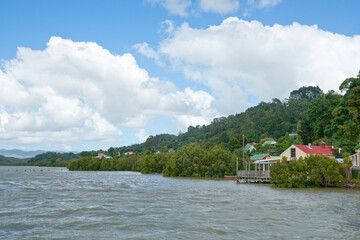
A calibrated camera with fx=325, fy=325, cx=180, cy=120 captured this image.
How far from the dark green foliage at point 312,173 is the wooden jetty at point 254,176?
25.4ft

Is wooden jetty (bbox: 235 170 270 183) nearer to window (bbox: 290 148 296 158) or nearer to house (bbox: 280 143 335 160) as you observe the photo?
house (bbox: 280 143 335 160)

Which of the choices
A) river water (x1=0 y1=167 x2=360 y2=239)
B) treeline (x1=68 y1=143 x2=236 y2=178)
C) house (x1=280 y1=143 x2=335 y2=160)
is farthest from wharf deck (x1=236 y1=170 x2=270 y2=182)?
river water (x1=0 y1=167 x2=360 y2=239)

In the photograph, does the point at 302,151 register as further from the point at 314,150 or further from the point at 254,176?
the point at 254,176

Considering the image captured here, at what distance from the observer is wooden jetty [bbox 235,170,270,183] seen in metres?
57.5


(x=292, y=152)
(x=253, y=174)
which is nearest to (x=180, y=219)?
(x=253, y=174)

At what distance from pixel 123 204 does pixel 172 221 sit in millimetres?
9683

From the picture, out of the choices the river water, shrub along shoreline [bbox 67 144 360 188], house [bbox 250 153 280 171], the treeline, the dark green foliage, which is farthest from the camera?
the treeline

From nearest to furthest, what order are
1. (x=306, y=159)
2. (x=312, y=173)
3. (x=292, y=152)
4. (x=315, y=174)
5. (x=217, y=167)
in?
1. (x=315, y=174)
2. (x=312, y=173)
3. (x=306, y=159)
4. (x=292, y=152)
5. (x=217, y=167)

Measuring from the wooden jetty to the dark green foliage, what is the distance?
7.73 meters

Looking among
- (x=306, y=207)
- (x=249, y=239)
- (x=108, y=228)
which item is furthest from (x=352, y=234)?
(x=108, y=228)

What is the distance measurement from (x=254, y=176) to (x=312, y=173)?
1326cm

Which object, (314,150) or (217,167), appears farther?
(217,167)

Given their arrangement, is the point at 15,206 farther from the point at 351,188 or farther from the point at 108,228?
the point at 351,188

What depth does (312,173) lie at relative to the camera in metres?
47.3
